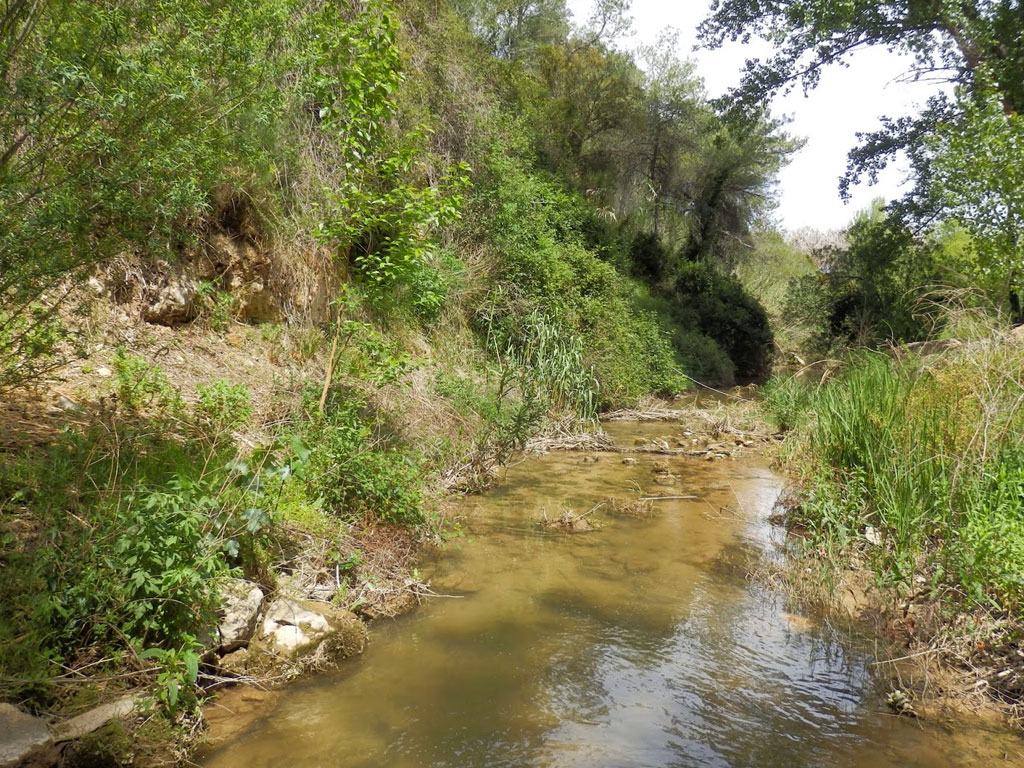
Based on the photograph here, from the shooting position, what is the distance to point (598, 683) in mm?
4188

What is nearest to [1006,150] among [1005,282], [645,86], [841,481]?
[1005,282]

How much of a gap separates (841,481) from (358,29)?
6.30 meters

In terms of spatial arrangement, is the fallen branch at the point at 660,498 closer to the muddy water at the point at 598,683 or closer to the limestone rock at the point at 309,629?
the muddy water at the point at 598,683

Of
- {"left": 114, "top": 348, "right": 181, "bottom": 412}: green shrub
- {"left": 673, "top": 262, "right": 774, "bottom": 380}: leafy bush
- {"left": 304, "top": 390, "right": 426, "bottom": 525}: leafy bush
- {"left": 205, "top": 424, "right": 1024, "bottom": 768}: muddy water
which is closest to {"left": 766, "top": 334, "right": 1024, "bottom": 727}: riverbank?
{"left": 205, "top": 424, "right": 1024, "bottom": 768}: muddy water

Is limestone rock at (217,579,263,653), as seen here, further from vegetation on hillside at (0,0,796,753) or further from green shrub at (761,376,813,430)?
green shrub at (761,376,813,430)

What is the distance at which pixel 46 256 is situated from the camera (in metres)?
3.82

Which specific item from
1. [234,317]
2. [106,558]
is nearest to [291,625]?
[106,558]

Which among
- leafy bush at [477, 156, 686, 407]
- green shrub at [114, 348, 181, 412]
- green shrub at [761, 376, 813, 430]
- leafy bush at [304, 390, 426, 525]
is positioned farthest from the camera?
leafy bush at [477, 156, 686, 407]

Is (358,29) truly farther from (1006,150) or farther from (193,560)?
(1006,150)

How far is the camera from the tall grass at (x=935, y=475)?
13.9 feet

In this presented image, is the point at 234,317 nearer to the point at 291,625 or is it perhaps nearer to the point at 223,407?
the point at 223,407

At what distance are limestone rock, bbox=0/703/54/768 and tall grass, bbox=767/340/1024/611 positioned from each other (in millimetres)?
4954

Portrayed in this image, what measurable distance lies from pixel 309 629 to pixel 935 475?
15.4ft

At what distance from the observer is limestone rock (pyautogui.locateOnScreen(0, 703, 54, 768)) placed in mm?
2535
